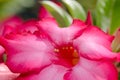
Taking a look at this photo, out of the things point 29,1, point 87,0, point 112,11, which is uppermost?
point 112,11

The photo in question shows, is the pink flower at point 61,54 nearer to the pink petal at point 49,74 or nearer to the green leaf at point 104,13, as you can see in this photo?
the pink petal at point 49,74

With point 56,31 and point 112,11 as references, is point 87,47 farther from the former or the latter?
point 112,11

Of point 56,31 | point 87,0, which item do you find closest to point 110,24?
point 56,31

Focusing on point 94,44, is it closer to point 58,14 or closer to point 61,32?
point 61,32

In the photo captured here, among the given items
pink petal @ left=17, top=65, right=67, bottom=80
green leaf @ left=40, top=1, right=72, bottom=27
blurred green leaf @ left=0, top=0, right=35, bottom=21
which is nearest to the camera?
pink petal @ left=17, top=65, right=67, bottom=80

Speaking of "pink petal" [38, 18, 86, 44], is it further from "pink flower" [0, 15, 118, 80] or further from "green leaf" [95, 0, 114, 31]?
"green leaf" [95, 0, 114, 31]

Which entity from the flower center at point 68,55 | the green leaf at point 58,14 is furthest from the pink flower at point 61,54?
the green leaf at point 58,14

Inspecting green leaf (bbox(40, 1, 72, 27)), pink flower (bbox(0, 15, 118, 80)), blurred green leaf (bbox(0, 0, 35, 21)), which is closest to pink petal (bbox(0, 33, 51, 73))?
pink flower (bbox(0, 15, 118, 80))

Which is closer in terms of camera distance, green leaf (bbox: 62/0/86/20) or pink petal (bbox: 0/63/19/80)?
pink petal (bbox: 0/63/19/80)
